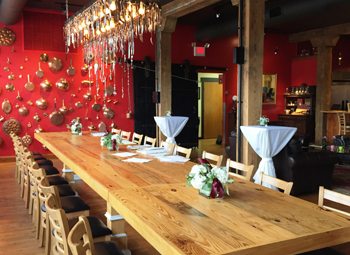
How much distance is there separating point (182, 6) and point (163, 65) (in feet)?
5.50

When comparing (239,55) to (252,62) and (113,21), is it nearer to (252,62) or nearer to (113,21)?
(252,62)

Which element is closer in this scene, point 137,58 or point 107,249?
point 107,249

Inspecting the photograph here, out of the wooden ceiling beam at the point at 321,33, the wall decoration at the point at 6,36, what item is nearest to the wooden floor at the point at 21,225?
the wall decoration at the point at 6,36

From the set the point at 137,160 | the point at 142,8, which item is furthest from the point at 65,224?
the point at 142,8

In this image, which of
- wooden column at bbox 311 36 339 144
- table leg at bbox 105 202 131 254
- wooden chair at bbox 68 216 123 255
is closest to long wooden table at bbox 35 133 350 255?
wooden chair at bbox 68 216 123 255

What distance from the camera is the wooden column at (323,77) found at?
36.1 ft

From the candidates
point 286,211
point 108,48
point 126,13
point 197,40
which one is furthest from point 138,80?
point 286,211

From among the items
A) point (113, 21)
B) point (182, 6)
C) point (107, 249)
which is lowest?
point (107, 249)

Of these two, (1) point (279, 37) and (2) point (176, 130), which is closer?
(2) point (176, 130)

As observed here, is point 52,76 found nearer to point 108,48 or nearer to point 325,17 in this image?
point 108,48

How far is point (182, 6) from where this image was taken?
24.5ft

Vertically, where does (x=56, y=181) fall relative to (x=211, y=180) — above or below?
below

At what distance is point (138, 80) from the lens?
9.68m

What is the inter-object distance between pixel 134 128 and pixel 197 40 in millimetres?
3150
